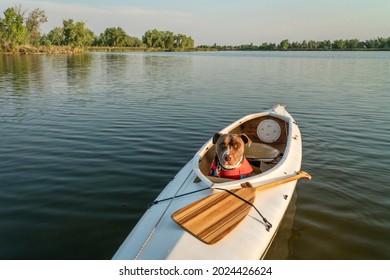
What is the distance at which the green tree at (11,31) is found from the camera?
7879cm

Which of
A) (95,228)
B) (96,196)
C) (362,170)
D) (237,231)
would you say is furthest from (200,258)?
(362,170)

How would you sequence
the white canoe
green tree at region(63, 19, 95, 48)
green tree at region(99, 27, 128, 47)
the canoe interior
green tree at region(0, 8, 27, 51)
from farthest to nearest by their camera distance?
green tree at region(99, 27, 128, 47) → green tree at region(63, 19, 95, 48) → green tree at region(0, 8, 27, 51) → the canoe interior → the white canoe

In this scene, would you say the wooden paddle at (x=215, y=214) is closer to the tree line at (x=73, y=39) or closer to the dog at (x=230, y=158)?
the dog at (x=230, y=158)

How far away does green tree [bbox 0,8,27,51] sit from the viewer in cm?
7879

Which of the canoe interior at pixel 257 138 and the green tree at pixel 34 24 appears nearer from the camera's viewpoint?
the canoe interior at pixel 257 138

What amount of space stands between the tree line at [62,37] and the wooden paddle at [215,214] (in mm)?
92769

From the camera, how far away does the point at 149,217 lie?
201 inches

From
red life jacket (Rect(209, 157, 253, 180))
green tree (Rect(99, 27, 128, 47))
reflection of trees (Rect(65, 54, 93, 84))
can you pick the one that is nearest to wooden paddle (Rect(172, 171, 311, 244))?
red life jacket (Rect(209, 157, 253, 180))

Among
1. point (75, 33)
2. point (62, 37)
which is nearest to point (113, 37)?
point (62, 37)

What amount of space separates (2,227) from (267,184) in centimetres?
544

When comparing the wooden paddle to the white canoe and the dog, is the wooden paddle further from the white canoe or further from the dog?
the dog

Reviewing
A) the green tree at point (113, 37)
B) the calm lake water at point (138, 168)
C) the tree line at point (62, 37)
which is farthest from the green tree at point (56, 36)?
the calm lake water at point (138, 168)

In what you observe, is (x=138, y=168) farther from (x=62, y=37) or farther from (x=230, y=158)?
(x=62, y=37)

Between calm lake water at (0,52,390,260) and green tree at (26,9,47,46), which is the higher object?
green tree at (26,9,47,46)
